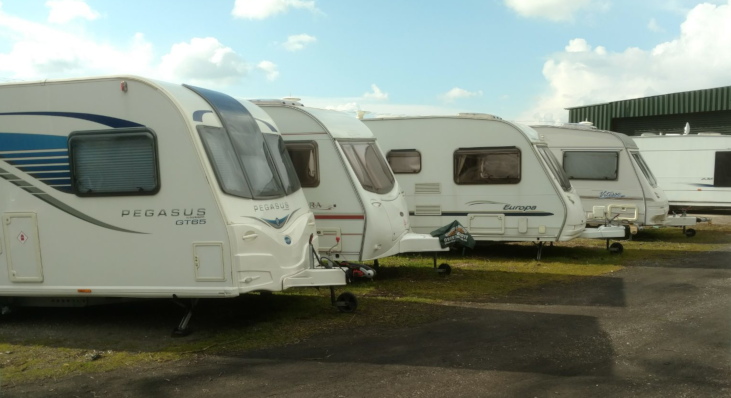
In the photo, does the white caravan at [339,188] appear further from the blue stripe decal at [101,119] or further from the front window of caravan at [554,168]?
the front window of caravan at [554,168]

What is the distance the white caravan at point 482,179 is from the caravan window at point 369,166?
2288 millimetres

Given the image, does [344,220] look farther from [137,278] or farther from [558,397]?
[558,397]

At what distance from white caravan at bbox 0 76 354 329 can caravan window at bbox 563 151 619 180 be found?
364 inches

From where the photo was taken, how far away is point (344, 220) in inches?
382

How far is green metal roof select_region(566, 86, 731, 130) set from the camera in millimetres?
25391

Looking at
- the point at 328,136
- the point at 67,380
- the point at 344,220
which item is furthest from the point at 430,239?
the point at 67,380

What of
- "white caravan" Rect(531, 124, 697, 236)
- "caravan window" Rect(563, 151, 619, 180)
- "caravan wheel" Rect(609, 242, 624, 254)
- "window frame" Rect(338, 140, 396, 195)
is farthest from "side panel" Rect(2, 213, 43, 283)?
"caravan window" Rect(563, 151, 619, 180)

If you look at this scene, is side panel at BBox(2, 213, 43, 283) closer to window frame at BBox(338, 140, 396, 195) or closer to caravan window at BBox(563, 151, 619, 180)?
window frame at BBox(338, 140, 396, 195)

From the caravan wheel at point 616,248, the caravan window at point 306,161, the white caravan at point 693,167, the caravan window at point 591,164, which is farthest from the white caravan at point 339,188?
the white caravan at point 693,167

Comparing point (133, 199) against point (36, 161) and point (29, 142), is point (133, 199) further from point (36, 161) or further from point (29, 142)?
point (29, 142)

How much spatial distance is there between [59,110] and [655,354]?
666 cm

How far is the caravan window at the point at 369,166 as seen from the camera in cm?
986

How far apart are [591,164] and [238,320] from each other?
10.1 metres

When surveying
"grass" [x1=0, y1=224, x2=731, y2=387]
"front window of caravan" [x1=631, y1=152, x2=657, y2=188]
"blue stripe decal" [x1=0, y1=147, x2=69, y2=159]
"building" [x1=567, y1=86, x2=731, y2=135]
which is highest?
"building" [x1=567, y1=86, x2=731, y2=135]
